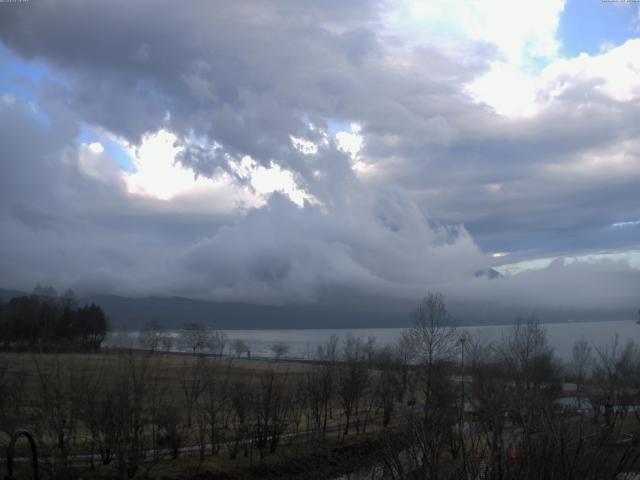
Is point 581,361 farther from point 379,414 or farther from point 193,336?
point 193,336

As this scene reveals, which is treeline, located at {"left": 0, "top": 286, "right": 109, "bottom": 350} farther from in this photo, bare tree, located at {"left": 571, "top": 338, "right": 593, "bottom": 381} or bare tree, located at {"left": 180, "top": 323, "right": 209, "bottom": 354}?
bare tree, located at {"left": 571, "top": 338, "right": 593, "bottom": 381}

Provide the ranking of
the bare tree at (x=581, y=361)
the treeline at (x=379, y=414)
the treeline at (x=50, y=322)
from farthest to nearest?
the treeline at (x=50, y=322), the bare tree at (x=581, y=361), the treeline at (x=379, y=414)

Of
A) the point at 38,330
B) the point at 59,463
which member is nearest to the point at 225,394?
the point at 59,463

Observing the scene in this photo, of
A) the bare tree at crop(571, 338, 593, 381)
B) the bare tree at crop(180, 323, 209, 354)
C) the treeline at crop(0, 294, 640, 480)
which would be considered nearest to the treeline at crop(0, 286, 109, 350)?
the bare tree at crop(180, 323, 209, 354)

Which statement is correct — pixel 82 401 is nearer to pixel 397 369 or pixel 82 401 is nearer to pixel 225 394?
pixel 225 394

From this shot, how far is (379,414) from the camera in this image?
2280 inches

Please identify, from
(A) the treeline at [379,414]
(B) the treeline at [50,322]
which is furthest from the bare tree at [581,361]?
(B) the treeline at [50,322]

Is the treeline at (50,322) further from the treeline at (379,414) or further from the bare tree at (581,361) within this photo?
the bare tree at (581,361)

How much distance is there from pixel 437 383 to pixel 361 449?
12.8 meters

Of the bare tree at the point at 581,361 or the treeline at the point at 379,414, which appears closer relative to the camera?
the treeline at the point at 379,414

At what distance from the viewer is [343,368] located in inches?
2188

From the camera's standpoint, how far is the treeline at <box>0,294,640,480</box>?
11305 millimetres

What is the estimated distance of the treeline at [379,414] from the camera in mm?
11305

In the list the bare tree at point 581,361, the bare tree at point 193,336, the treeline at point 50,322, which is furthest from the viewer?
the bare tree at point 193,336
